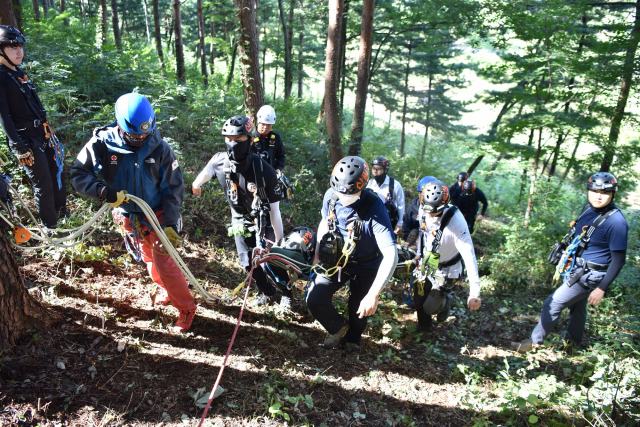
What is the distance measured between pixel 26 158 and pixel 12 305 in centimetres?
223

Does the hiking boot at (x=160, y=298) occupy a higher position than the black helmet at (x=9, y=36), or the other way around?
the black helmet at (x=9, y=36)

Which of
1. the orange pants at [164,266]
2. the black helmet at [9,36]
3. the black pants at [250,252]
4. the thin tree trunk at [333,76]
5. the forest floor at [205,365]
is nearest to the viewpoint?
the forest floor at [205,365]

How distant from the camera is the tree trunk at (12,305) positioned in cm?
313

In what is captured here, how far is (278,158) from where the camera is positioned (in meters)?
6.55

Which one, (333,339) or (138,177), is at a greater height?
(138,177)

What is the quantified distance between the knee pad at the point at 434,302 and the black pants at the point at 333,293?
3.97 feet

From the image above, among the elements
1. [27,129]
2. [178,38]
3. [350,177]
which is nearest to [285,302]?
[350,177]

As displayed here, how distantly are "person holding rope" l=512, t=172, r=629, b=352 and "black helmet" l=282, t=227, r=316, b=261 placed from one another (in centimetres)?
348

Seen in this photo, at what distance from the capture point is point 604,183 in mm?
4805

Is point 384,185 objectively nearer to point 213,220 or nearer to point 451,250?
point 451,250

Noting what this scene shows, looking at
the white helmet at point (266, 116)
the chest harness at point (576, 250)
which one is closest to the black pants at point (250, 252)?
the white helmet at point (266, 116)

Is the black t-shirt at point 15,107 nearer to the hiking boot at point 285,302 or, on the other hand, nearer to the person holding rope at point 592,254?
the hiking boot at point 285,302

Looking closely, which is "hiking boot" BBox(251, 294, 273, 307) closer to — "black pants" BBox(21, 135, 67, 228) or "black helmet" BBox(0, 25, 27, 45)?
"black pants" BBox(21, 135, 67, 228)

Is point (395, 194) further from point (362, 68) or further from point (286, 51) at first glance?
point (286, 51)
